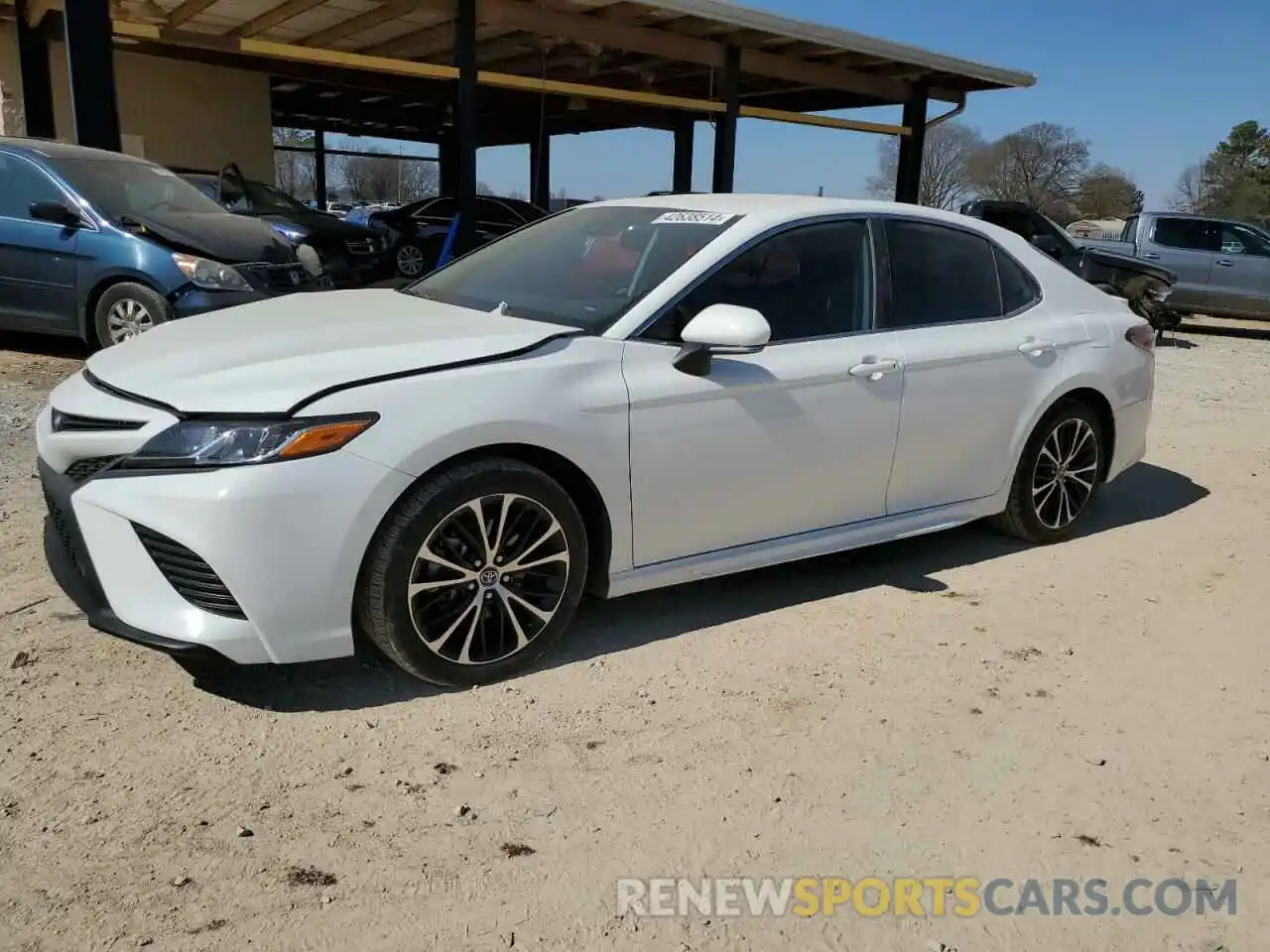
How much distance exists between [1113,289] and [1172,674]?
10.9m

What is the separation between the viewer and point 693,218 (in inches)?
161

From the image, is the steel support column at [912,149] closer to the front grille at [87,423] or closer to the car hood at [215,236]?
the car hood at [215,236]

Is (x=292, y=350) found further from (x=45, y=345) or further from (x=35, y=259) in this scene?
(x=45, y=345)

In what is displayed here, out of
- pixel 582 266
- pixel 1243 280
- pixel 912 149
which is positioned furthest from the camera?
pixel 912 149

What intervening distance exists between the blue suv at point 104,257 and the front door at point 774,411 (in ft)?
14.1

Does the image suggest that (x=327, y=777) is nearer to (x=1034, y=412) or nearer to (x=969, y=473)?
(x=969, y=473)

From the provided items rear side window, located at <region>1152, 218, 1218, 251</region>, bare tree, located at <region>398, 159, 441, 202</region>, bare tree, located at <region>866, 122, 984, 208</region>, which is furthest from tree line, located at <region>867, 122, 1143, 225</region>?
rear side window, located at <region>1152, 218, 1218, 251</region>

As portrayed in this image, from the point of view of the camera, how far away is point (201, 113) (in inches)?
722

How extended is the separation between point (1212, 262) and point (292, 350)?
14978 mm

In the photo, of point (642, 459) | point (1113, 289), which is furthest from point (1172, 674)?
point (1113, 289)

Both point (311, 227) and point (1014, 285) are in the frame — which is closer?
point (1014, 285)

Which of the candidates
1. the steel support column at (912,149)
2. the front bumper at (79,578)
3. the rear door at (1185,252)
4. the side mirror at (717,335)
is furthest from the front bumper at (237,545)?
the steel support column at (912,149)

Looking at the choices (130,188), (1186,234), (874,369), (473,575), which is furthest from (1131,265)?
(473,575)

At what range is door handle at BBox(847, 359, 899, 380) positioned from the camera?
13.2ft
